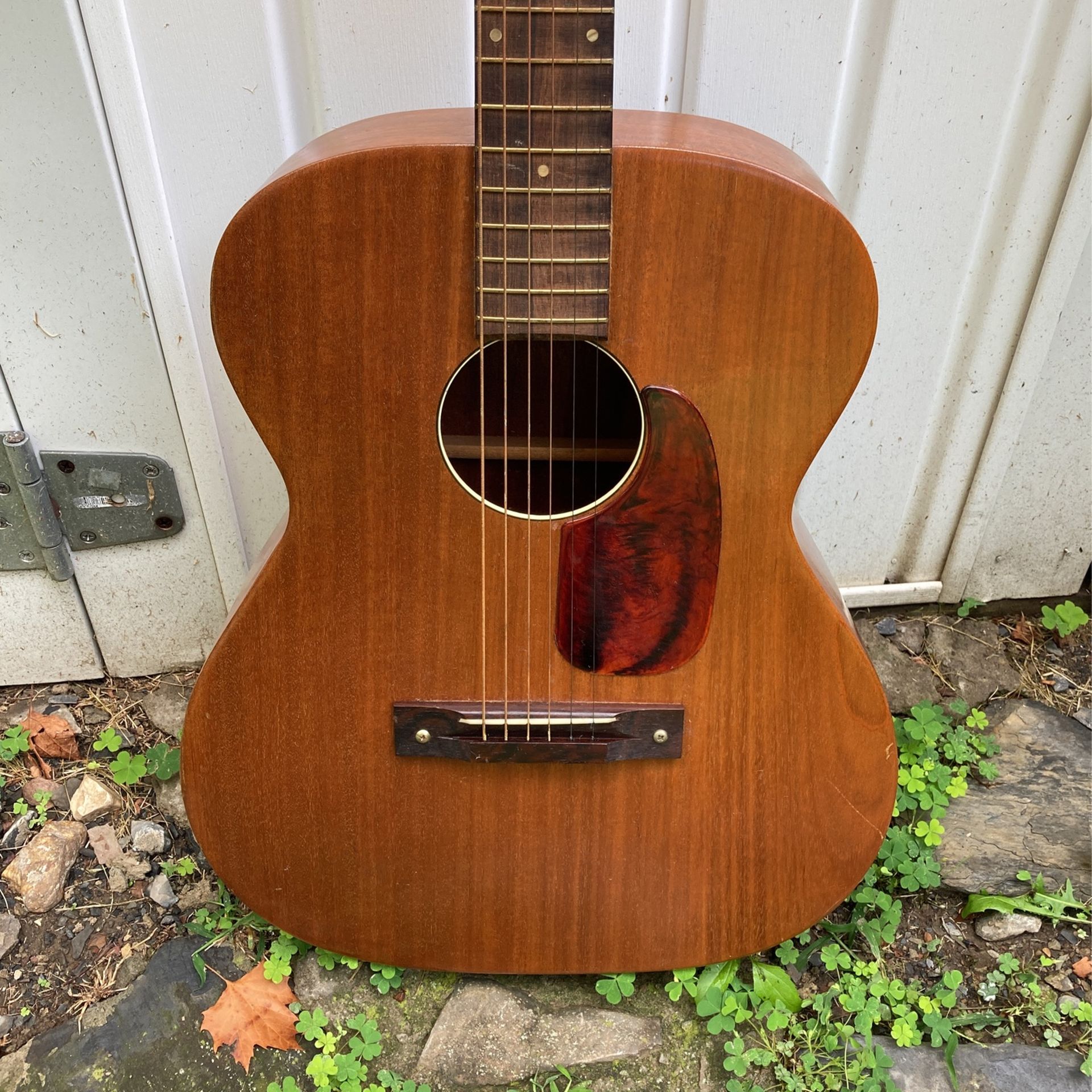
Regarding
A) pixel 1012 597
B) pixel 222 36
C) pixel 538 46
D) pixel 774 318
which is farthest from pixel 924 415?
pixel 222 36

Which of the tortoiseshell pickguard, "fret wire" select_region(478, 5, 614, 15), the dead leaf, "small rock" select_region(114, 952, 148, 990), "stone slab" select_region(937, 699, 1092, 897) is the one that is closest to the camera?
"fret wire" select_region(478, 5, 614, 15)

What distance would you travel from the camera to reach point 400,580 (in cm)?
95

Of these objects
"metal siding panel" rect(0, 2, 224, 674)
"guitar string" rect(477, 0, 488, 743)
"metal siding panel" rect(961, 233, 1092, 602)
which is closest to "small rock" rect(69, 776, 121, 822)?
"metal siding panel" rect(0, 2, 224, 674)

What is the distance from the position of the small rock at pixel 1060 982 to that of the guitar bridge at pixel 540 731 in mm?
630

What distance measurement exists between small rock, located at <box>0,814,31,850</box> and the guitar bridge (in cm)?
72

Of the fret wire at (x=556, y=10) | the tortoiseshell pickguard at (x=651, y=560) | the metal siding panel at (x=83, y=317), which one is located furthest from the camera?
the metal siding panel at (x=83, y=317)

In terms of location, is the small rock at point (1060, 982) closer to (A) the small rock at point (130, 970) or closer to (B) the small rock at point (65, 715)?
(A) the small rock at point (130, 970)

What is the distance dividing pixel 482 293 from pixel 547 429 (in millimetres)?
247

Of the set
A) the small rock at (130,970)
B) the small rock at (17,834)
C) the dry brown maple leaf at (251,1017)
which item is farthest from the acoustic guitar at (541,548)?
the small rock at (17,834)

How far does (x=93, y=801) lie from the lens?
138 centimetres

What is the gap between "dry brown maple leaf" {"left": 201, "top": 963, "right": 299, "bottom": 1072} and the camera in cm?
111

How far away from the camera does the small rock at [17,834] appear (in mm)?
1337

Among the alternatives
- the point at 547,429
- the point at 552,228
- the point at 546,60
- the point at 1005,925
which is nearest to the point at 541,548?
the point at 547,429

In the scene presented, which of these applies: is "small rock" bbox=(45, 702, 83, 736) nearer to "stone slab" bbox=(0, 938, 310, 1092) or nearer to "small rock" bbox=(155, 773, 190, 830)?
"small rock" bbox=(155, 773, 190, 830)
